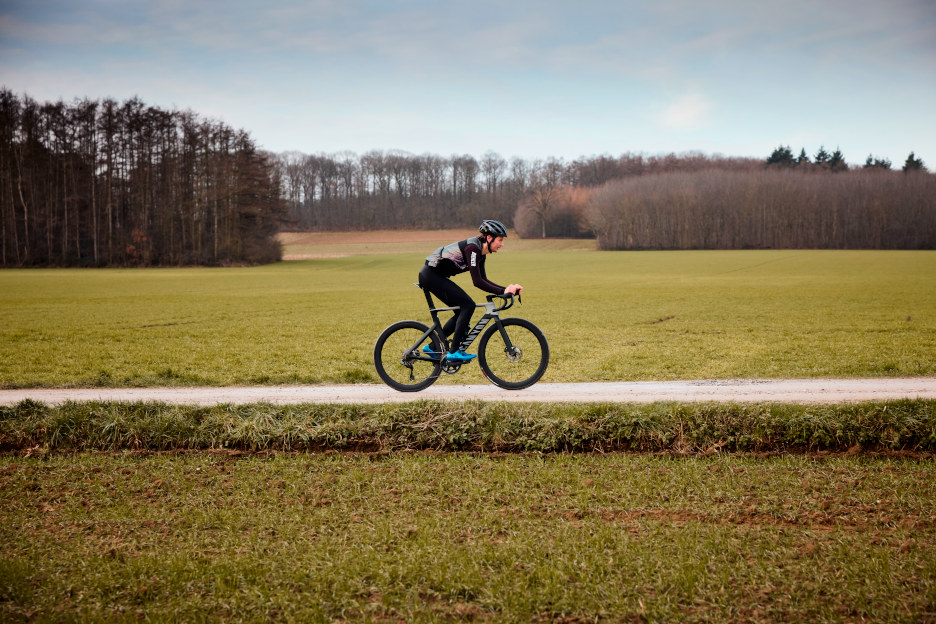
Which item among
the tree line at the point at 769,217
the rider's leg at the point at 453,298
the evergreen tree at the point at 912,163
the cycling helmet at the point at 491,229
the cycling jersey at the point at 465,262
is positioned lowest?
the rider's leg at the point at 453,298

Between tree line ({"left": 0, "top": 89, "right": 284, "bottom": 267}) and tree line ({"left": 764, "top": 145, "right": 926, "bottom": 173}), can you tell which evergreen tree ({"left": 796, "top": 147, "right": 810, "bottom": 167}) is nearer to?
tree line ({"left": 764, "top": 145, "right": 926, "bottom": 173})

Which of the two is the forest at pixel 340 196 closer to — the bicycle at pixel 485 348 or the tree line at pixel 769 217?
the tree line at pixel 769 217

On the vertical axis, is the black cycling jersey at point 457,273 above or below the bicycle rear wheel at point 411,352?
above

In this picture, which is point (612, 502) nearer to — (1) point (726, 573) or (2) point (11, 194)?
(1) point (726, 573)

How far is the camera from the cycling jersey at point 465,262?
891cm


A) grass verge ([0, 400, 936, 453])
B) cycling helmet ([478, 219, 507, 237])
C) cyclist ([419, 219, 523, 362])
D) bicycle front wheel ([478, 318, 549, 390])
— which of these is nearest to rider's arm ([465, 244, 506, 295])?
cyclist ([419, 219, 523, 362])

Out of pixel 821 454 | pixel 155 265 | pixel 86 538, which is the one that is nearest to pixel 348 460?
pixel 86 538

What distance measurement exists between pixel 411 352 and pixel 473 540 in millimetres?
4833

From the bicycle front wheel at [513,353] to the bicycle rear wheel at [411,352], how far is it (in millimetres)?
697

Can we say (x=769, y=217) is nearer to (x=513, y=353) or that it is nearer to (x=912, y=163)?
(x=912, y=163)

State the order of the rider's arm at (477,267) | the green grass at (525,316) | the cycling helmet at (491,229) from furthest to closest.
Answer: the green grass at (525,316), the cycling helmet at (491,229), the rider's arm at (477,267)

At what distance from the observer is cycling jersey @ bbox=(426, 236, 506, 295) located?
29.2ft

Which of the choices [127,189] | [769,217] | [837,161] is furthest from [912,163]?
[127,189]

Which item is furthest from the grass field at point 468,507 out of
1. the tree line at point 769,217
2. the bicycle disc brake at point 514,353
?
the tree line at point 769,217
